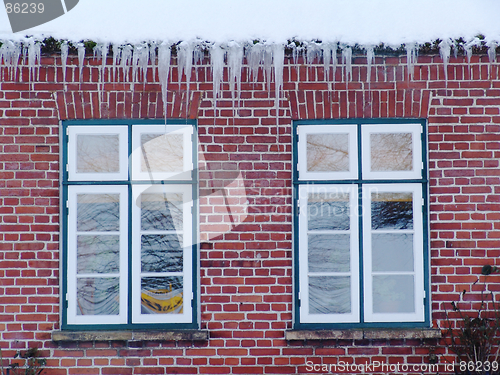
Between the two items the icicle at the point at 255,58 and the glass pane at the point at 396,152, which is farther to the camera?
the glass pane at the point at 396,152

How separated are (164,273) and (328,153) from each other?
1988 millimetres

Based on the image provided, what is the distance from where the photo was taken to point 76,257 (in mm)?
3967

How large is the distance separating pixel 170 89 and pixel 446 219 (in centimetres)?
294

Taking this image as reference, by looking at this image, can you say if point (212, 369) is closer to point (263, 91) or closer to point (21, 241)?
point (21, 241)

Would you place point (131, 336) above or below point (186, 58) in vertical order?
below

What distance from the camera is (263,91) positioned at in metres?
3.99

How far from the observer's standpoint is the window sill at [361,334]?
3.83 meters

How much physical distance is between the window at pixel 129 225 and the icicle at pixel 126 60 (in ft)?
1.51

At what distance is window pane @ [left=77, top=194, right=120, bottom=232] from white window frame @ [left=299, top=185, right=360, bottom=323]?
1.81 m

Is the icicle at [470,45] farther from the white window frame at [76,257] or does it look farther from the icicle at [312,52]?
the white window frame at [76,257]

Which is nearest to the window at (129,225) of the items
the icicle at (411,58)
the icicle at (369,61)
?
the icicle at (369,61)

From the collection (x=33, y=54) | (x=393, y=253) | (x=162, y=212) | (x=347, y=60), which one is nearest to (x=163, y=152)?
(x=162, y=212)

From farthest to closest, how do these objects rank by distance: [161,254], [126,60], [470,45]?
[161,254]
[126,60]
[470,45]

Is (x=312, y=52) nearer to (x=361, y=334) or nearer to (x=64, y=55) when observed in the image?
(x=64, y=55)
